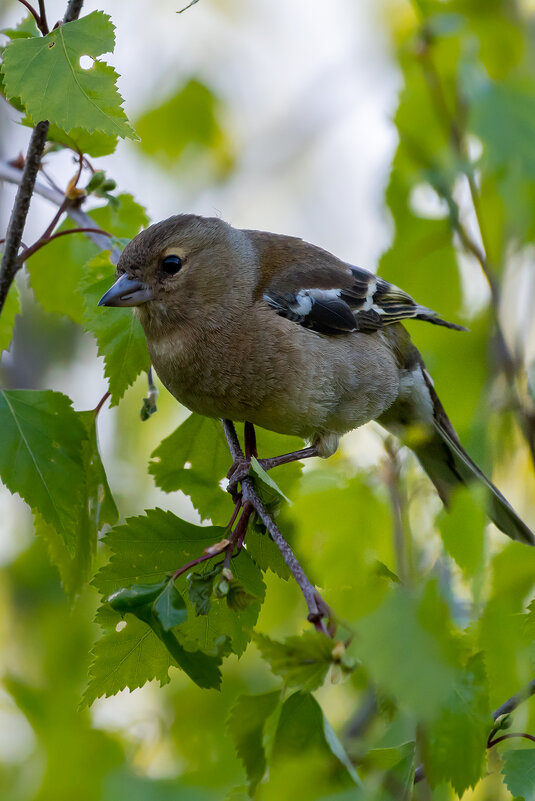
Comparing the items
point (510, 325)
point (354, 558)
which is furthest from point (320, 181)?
point (354, 558)

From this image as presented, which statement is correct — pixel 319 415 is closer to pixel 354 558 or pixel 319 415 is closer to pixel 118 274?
pixel 118 274

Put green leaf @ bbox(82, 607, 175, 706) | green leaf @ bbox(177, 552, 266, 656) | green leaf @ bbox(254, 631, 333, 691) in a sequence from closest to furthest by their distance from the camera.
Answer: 1. green leaf @ bbox(254, 631, 333, 691)
2. green leaf @ bbox(82, 607, 175, 706)
3. green leaf @ bbox(177, 552, 266, 656)

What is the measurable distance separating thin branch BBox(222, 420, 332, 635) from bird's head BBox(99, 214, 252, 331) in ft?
2.08

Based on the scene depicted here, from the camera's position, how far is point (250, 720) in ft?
7.92

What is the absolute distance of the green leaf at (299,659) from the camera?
220 centimetres

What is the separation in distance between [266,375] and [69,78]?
1.58 m

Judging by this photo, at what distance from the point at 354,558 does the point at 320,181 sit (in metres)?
9.37

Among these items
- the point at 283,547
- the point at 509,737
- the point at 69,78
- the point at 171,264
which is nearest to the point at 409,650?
the point at 283,547

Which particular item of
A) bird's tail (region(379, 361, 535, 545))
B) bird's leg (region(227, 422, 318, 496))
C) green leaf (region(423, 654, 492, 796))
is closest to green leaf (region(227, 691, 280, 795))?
green leaf (region(423, 654, 492, 796))

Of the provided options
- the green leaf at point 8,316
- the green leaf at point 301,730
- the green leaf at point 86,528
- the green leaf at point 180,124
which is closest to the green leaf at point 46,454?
the green leaf at point 86,528

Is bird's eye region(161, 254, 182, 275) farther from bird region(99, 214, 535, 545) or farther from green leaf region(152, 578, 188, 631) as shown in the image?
green leaf region(152, 578, 188, 631)

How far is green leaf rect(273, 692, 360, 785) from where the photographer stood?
2.28 m

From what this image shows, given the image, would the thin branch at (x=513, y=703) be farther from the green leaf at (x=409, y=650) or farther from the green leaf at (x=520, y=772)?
the green leaf at (x=409, y=650)

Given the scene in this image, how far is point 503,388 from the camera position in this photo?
4598mm
